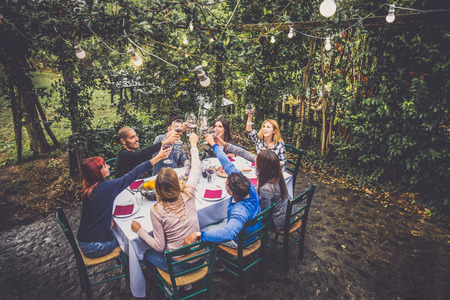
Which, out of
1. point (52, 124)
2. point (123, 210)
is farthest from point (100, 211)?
point (52, 124)

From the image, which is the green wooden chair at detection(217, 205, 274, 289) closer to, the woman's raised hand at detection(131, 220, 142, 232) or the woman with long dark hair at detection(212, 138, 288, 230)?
the woman with long dark hair at detection(212, 138, 288, 230)

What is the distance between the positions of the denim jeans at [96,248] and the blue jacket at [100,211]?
0.13 ft

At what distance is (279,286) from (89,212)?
2.13 metres

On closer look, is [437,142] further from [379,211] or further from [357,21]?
[357,21]

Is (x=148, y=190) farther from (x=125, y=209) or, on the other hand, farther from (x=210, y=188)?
(x=210, y=188)

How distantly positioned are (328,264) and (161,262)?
6.73 feet

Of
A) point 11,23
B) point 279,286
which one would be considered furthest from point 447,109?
point 11,23

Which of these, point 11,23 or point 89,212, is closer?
point 89,212

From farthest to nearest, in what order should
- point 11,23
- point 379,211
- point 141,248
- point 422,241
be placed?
1. point 379,211
2. point 422,241
3. point 11,23
4. point 141,248

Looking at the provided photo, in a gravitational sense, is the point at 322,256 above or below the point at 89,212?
below

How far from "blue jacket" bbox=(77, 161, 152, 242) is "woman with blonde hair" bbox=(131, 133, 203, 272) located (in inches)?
13.2

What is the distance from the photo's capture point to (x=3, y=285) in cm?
260

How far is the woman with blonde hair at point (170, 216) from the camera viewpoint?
190 centimetres

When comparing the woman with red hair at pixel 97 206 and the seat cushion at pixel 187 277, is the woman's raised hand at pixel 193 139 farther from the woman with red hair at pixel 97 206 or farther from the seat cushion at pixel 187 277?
the seat cushion at pixel 187 277
